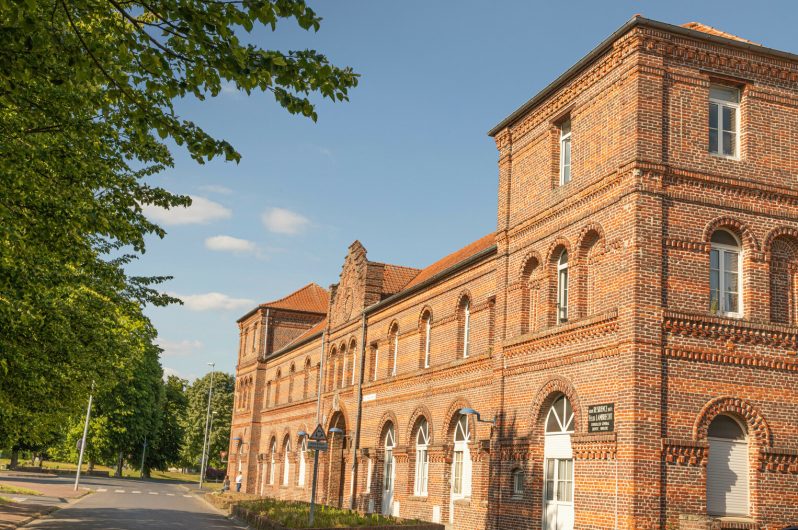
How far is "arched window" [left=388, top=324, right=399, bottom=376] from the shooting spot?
1227 inches

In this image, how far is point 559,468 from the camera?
18953 millimetres

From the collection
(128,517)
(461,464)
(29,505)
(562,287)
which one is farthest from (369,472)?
(562,287)

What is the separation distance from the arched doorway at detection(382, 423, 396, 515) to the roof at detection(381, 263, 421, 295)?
20.7 feet

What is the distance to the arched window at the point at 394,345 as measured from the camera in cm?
3116

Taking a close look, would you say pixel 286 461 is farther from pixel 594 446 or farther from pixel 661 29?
pixel 661 29

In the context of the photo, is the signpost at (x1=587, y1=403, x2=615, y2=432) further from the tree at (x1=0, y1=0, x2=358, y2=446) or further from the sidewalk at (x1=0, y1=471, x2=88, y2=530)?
the sidewalk at (x1=0, y1=471, x2=88, y2=530)

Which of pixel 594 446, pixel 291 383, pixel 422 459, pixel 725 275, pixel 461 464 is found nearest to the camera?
pixel 594 446

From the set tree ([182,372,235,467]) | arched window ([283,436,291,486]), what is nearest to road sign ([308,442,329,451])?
arched window ([283,436,291,486])

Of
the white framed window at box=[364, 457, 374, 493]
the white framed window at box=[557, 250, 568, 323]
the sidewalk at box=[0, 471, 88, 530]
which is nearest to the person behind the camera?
the white framed window at box=[557, 250, 568, 323]

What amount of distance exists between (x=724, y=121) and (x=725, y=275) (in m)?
3.46

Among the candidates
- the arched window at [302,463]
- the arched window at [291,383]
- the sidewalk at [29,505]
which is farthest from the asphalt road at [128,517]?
the arched window at [291,383]

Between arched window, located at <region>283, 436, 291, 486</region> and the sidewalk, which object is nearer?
the sidewalk

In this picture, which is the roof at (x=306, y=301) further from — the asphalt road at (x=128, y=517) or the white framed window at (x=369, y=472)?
the white framed window at (x=369, y=472)

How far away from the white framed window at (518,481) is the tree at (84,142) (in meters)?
9.29
